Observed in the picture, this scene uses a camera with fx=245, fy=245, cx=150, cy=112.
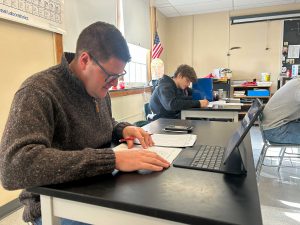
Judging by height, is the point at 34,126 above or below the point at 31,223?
above

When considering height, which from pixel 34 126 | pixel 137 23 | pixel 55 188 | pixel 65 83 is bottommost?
pixel 55 188

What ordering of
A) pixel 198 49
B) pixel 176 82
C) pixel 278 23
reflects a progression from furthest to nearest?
1. pixel 198 49
2. pixel 278 23
3. pixel 176 82

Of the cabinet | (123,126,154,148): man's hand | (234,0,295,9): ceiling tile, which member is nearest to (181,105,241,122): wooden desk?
(123,126,154,148): man's hand

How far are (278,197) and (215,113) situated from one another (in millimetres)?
919

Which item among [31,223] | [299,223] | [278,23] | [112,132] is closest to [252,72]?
[278,23]

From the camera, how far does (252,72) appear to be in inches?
209

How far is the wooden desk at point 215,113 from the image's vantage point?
2.41 metres

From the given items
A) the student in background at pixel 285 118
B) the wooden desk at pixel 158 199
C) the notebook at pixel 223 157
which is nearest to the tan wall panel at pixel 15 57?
the wooden desk at pixel 158 199

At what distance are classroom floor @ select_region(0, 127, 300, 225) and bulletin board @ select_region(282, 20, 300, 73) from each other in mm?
2898

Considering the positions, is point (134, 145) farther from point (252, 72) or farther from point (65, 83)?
point (252, 72)

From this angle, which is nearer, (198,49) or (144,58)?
(144,58)

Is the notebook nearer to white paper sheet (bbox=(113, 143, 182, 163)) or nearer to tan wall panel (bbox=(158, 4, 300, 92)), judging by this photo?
white paper sheet (bbox=(113, 143, 182, 163))

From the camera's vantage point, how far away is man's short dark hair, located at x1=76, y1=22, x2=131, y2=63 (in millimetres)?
874

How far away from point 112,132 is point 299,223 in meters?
1.48
